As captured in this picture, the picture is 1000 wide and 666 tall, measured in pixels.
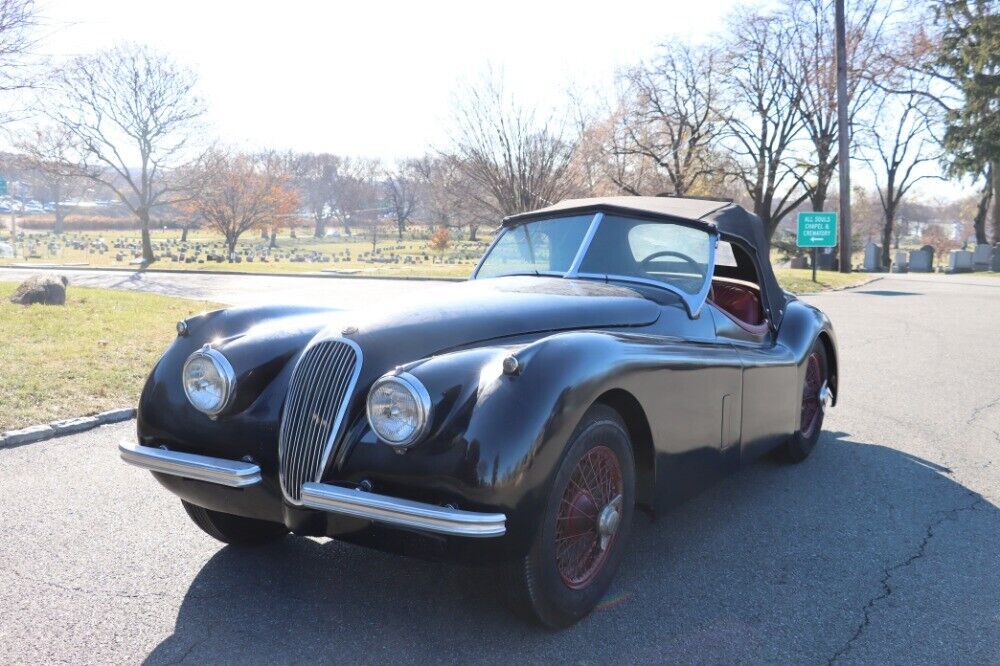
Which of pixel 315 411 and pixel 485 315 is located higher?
pixel 485 315

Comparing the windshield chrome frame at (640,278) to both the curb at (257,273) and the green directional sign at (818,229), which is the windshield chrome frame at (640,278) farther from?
the green directional sign at (818,229)

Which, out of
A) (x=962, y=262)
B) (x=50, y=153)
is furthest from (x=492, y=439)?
(x=962, y=262)

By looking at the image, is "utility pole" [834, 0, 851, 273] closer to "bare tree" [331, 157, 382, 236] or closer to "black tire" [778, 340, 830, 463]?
"black tire" [778, 340, 830, 463]

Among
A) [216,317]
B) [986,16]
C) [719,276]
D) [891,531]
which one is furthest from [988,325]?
[986,16]

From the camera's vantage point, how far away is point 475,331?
127 inches

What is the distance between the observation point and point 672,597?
10.6ft

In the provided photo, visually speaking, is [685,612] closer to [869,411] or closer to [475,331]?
[475,331]

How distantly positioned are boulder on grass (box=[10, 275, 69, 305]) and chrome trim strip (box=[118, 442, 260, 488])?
10.2 meters

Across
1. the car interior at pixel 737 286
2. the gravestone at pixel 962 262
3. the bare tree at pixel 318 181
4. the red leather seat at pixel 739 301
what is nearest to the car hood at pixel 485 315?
the car interior at pixel 737 286

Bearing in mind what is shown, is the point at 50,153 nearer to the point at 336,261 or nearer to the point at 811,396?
the point at 336,261

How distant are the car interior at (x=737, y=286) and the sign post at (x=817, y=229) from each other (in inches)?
852

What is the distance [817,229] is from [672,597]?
24548 mm

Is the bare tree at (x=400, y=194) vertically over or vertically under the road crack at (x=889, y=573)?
over

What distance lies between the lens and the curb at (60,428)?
5598 millimetres
